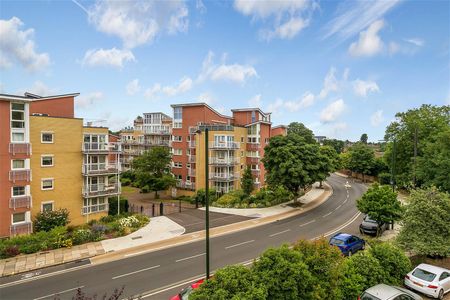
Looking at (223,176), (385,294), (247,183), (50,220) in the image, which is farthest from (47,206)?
(385,294)

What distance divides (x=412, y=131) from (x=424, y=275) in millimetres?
35906

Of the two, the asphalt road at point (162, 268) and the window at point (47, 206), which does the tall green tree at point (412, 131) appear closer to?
the asphalt road at point (162, 268)

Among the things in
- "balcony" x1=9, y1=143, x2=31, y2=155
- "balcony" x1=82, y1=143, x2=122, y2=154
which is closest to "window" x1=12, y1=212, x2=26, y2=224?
"balcony" x1=9, y1=143, x2=31, y2=155

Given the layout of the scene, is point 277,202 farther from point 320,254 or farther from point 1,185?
point 1,185

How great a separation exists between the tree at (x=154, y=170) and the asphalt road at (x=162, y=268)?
19611mm

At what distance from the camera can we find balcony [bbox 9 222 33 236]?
21.6 m

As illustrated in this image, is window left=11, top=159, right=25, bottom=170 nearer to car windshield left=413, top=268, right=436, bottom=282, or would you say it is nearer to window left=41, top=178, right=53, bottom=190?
window left=41, top=178, right=53, bottom=190

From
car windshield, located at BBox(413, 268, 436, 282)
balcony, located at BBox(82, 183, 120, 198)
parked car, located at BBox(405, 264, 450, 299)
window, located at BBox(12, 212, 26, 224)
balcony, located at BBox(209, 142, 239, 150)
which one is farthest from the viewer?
balcony, located at BBox(209, 142, 239, 150)

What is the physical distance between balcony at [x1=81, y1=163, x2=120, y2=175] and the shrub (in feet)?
13.7

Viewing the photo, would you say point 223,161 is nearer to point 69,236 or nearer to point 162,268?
point 69,236

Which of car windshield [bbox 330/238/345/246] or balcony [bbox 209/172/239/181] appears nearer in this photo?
car windshield [bbox 330/238/345/246]

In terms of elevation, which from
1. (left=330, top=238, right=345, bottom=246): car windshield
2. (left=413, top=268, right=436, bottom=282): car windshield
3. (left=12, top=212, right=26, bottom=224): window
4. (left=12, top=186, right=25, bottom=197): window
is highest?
(left=12, top=186, right=25, bottom=197): window

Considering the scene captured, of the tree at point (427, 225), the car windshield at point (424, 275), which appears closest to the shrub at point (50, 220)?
the car windshield at point (424, 275)

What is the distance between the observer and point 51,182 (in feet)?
81.7
